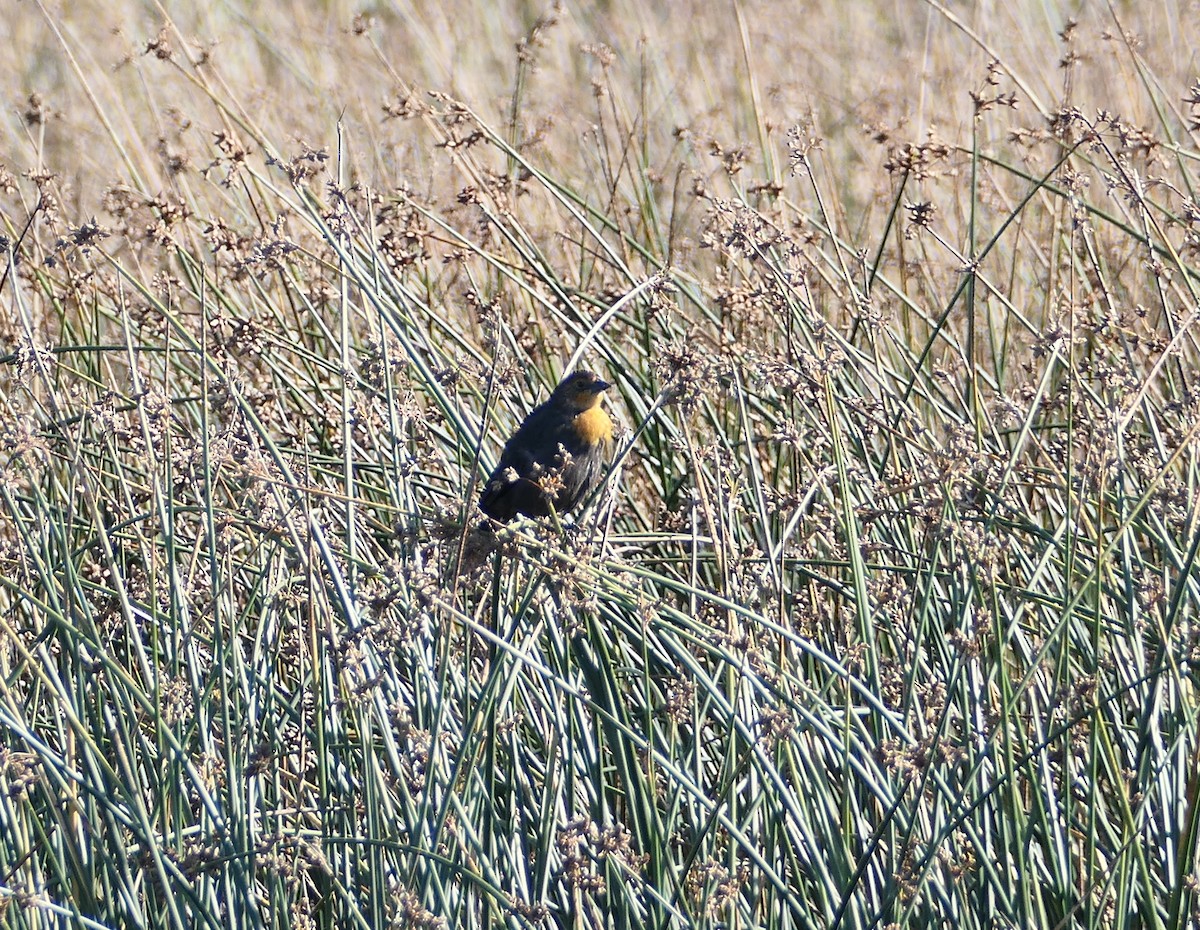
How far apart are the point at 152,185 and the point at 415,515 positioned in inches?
120

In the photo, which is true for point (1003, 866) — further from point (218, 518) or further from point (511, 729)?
point (218, 518)

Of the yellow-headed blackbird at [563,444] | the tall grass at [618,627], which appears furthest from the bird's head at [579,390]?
the tall grass at [618,627]

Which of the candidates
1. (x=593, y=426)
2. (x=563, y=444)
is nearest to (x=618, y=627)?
(x=563, y=444)

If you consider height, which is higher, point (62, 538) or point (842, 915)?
point (62, 538)

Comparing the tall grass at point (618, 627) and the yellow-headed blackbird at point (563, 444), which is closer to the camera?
the tall grass at point (618, 627)

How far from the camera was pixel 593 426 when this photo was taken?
3355mm

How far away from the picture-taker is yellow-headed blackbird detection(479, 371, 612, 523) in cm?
321

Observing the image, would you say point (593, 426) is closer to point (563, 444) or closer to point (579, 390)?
point (579, 390)

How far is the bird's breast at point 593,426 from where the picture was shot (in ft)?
10.8

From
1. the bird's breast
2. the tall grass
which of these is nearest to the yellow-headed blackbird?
the bird's breast

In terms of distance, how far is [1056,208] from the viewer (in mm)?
3713

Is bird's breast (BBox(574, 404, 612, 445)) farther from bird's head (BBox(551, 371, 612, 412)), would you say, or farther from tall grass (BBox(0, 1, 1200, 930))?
tall grass (BBox(0, 1, 1200, 930))

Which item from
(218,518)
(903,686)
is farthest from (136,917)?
(903,686)

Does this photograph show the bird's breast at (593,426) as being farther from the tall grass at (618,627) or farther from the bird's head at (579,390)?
the tall grass at (618,627)
